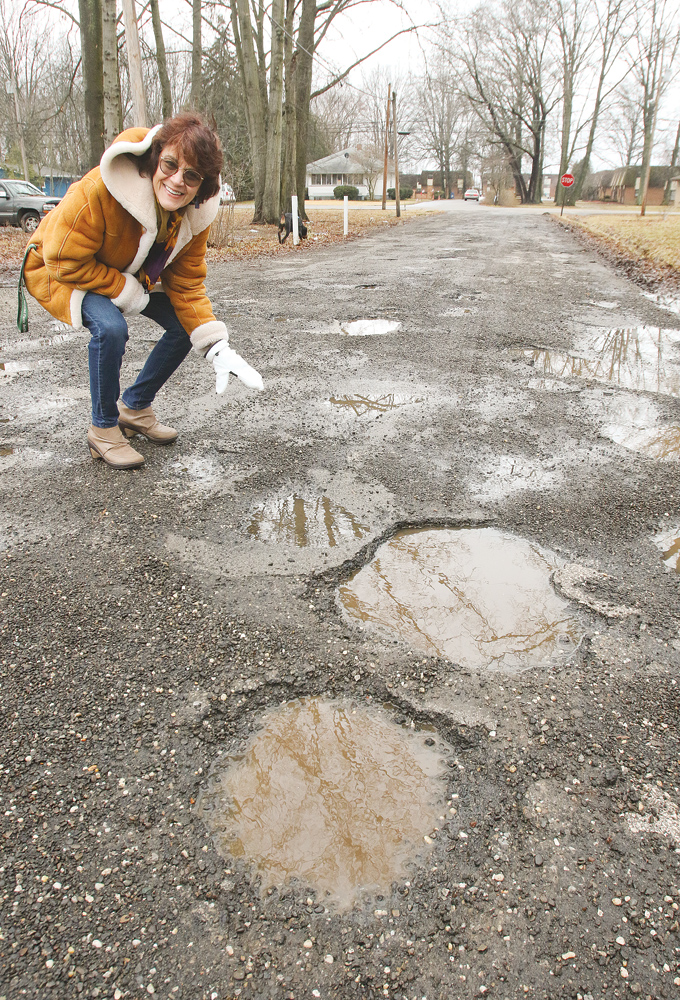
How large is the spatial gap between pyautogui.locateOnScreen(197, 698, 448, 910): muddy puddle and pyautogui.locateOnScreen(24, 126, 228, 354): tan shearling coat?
2.17 metres

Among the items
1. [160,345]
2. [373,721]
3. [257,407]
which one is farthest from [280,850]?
[257,407]

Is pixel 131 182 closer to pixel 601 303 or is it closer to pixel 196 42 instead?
pixel 601 303

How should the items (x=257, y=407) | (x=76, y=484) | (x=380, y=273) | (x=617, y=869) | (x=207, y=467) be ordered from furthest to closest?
1. (x=380, y=273)
2. (x=257, y=407)
3. (x=207, y=467)
4. (x=76, y=484)
5. (x=617, y=869)

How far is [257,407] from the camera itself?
173 inches

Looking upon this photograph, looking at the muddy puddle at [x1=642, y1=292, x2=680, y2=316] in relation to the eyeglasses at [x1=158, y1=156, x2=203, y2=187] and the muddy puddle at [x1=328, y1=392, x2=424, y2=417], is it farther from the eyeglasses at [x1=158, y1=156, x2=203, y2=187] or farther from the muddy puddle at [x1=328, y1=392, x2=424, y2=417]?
the eyeglasses at [x1=158, y1=156, x2=203, y2=187]

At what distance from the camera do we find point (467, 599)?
2430 millimetres

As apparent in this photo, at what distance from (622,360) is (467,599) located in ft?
12.9

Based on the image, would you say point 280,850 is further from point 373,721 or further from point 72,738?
point 72,738

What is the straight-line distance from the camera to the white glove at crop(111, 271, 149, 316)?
3186 mm

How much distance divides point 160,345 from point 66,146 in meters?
49.9

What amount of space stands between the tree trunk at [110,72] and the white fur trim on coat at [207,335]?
1008 centimetres

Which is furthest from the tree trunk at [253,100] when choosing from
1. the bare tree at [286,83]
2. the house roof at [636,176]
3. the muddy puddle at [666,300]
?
the house roof at [636,176]

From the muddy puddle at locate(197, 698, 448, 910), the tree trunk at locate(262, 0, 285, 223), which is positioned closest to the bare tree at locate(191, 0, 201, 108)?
the tree trunk at locate(262, 0, 285, 223)

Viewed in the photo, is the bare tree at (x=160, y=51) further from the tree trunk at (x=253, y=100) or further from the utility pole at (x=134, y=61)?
the utility pole at (x=134, y=61)
